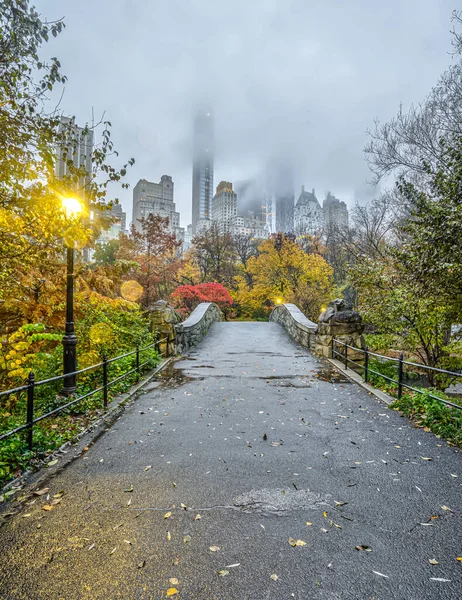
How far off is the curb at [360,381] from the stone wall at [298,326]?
5.73ft

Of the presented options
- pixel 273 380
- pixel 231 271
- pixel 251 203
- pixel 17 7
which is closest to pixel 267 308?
pixel 231 271

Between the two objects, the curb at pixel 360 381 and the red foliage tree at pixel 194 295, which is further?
the red foliage tree at pixel 194 295

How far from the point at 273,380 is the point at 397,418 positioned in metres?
2.61

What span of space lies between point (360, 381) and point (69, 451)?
5393 mm

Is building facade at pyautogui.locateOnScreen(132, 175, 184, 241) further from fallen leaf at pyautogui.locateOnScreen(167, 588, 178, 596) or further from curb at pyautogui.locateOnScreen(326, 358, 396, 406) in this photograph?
fallen leaf at pyautogui.locateOnScreen(167, 588, 178, 596)

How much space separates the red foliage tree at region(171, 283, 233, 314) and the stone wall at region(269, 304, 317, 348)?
4.42 m

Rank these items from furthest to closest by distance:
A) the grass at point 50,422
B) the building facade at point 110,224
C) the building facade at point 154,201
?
the building facade at point 154,201 → the building facade at point 110,224 → the grass at point 50,422

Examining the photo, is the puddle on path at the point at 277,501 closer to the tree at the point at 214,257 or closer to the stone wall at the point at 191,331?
the stone wall at the point at 191,331

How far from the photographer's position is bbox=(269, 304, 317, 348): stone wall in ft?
33.9

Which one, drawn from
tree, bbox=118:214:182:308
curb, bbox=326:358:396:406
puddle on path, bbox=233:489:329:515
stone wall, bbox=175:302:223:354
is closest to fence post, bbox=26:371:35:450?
puddle on path, bbox=233:489:329:515

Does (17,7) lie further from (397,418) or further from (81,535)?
(397,418)

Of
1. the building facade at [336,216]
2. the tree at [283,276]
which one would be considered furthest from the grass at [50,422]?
the building facade at [336,216]

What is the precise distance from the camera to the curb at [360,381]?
17.5 ft

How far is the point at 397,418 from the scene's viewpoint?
4496 mm
